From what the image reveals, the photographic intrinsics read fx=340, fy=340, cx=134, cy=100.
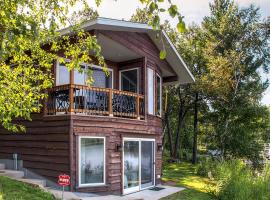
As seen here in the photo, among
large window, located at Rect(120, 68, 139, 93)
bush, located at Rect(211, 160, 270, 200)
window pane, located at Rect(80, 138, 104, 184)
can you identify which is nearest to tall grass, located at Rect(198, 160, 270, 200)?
bush, located at Rect(211, 160, 270, 200)

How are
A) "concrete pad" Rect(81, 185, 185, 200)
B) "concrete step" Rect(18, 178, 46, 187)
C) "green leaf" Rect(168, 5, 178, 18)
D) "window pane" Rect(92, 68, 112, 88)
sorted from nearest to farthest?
"green leaf" Rect(168, 5, 178, 18) < "concrete step" Rect(18, 178, 46, 187) < "concrete pad" Rect(81, 185, 185, 200) < "window pane" Rect(92, 68, 112, 88)

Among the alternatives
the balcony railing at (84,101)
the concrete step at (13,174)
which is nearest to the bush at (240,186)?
the balcony railing at (84,101)

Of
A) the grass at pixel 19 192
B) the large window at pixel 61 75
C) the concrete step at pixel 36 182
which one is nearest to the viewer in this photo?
the grass at pixel 19 192

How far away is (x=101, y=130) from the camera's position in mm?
10539

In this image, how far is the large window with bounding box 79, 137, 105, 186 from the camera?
10.1 m

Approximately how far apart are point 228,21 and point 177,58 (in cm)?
845

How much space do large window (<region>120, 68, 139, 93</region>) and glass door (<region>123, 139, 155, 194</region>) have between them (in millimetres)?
2281

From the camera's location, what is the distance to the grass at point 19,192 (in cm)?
796

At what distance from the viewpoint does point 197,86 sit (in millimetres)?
21531

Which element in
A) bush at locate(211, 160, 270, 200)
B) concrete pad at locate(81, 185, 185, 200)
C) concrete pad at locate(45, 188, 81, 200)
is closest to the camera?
concrete pad at locate(45, 188, 81, 200)

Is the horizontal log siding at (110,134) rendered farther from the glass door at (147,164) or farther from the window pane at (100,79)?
the window pane at (100,79)

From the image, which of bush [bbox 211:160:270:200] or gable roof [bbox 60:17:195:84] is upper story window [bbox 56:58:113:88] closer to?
gable roof [bbox 60:17:195:84]

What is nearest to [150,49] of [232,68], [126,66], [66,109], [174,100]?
[126,66]

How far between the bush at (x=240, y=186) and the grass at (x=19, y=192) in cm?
562
